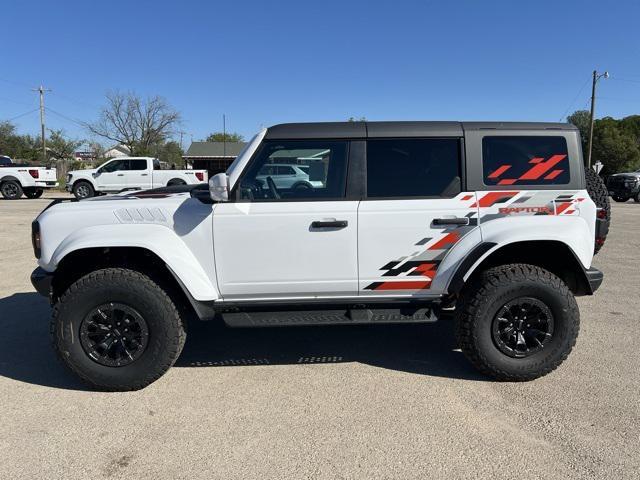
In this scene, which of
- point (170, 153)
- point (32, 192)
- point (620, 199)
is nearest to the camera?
point (32, 192)

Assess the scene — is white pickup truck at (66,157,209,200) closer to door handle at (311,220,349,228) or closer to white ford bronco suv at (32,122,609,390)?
white ford bronco suv at (32,122,609,390)

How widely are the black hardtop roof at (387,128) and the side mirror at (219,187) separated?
513 mm

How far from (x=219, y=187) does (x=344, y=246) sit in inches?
38.3

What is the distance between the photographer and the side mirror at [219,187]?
322cm

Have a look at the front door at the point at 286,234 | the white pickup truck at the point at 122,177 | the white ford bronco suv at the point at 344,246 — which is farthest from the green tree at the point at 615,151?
the front door at the point at 286,234

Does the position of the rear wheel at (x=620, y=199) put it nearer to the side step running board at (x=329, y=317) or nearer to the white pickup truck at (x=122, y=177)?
the white pickup truck at (x=122, y=177)

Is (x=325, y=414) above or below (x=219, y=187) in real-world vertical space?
below

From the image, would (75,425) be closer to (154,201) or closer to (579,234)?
(154,201)

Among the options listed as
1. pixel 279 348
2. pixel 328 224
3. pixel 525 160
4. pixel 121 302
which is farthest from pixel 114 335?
pixel 525 160

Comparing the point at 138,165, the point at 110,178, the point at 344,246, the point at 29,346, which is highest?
the point at 138,165

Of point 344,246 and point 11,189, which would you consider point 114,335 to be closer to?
point 344,246

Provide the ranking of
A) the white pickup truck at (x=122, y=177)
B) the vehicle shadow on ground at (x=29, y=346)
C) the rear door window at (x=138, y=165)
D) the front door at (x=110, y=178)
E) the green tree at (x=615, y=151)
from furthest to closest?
1. the green tree at (x=615, y=151)
2. the rear door window at (x=138, y=165)
3. the front door at (x=110, y=178)
4. the white pickup truck at (x=122, y=177)
5. the vehicle shadow on ground at (x=29, y=346)

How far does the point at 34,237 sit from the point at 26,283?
347cm

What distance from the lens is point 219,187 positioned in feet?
10.7
